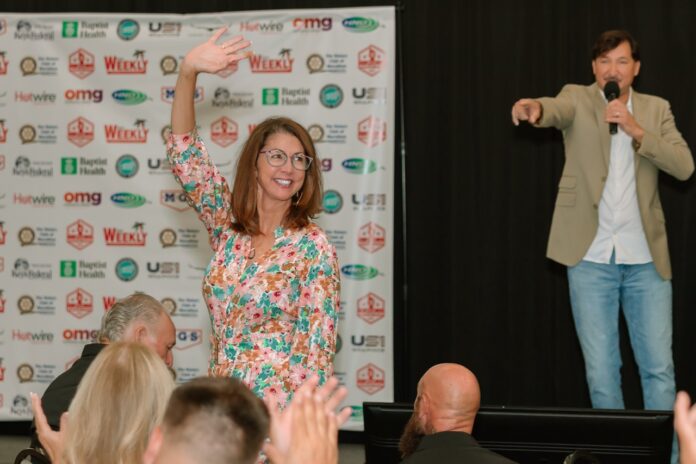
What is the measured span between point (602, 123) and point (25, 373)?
364cm

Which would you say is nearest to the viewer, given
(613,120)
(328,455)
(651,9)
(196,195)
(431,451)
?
(328,455)

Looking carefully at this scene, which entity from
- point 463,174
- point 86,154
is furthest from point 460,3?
point 86,154

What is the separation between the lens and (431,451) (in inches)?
93.7

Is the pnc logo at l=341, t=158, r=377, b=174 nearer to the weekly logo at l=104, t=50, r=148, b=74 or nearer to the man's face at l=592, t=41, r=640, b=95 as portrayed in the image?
the weekly logo at l=104, t=50, r=148, b=74

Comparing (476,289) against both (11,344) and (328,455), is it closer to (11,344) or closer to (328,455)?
(11,344)

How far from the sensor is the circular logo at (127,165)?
19.6 feet

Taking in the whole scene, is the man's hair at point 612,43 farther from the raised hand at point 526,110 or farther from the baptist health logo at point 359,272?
the baptist health logo at point 359,272

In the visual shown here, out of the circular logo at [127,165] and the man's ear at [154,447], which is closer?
the man's ear at [154,447]

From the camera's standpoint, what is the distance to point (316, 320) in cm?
289

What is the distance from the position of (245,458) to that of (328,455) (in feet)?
0.44

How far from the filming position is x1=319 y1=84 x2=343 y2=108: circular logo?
579cm

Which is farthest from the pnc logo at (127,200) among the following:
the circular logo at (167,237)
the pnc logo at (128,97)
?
the pnc logo at (128,97)

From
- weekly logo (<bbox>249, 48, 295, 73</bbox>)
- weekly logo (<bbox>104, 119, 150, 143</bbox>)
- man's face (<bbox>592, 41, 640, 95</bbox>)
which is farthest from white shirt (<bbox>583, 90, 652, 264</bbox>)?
weekly logo (<bbox>104, 119, 150, 143</bbox>)

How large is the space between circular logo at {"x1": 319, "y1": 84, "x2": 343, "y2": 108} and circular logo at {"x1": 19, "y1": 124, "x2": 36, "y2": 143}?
1779 mm
